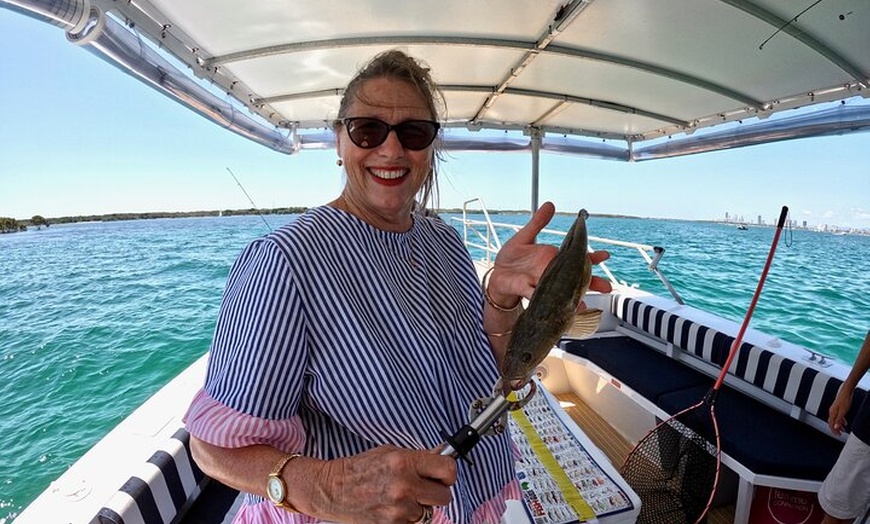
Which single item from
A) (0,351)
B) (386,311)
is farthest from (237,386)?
(0,351)

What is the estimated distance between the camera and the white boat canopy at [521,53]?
256cm

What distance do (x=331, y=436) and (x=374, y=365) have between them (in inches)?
8.1

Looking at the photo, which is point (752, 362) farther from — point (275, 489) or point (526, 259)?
point (275, 489)

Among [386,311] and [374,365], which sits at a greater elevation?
[386,311]

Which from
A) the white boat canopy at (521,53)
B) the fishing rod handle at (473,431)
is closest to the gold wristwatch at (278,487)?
the fishing rod handle at (473,431)

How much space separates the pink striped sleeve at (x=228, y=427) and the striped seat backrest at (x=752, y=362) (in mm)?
3625

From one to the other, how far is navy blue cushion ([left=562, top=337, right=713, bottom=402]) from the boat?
0.07 ft

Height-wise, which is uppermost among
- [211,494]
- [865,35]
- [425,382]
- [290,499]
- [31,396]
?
[865,35]

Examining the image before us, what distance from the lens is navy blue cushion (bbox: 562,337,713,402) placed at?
3.55m

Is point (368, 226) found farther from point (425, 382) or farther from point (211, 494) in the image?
point (211, 494)

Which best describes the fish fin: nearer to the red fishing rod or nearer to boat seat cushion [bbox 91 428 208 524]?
boat seat cushion [bbox 91 428 208 524]

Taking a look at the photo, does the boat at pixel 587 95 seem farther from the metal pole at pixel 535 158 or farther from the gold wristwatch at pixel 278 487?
the gold wristwatch at pixel 278 487

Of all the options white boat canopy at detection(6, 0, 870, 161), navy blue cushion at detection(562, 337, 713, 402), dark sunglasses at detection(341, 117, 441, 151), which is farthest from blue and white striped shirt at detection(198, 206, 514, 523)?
navy blue cushion at detection(562, 337, 713, 402)

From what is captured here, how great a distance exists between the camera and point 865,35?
2668 millimetres
